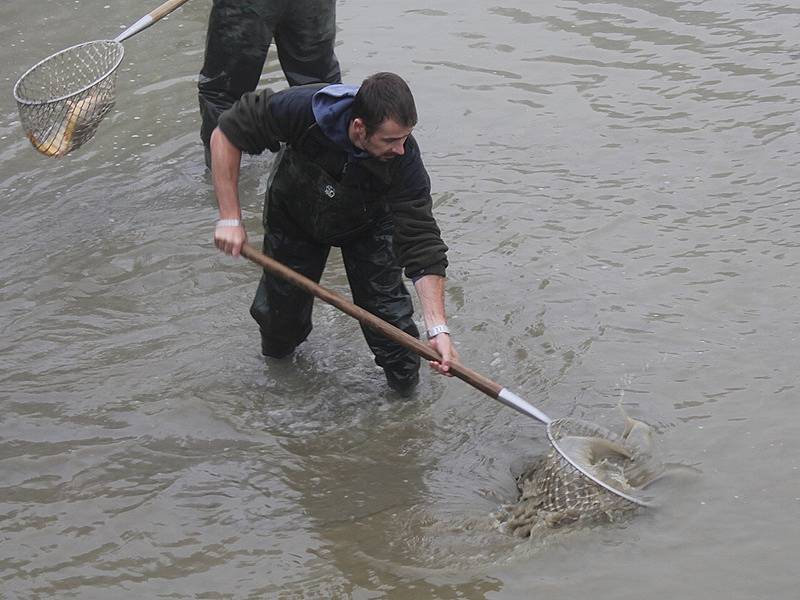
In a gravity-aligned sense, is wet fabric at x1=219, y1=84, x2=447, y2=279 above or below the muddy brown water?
above

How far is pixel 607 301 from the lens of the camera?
227 inches

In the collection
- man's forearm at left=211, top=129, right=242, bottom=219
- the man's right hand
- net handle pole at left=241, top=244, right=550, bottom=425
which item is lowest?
net handle pole at left=241, top=244, right=550, bottom=425

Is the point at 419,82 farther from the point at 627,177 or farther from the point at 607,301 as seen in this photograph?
the point at 607,301

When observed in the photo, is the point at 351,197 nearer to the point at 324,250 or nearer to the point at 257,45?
the point at 324,250

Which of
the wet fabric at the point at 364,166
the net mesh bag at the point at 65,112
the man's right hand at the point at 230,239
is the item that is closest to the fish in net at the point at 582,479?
the wet fabric at the point at 364,166

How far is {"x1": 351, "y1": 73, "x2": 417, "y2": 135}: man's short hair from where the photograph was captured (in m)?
4.07

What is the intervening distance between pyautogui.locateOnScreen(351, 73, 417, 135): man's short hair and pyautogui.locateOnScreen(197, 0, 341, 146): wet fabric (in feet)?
8.31

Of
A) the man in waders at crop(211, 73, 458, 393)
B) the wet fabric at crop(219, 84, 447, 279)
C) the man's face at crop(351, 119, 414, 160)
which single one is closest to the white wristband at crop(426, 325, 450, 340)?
the man in waders at crop(211, 73, 458, 393)

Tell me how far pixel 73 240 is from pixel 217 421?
2042 mm

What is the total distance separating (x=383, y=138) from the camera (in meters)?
4.18

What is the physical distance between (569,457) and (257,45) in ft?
10.9

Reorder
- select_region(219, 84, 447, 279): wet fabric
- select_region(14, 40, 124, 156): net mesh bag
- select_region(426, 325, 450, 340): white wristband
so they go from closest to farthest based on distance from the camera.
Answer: select_region(426, 325, 450, 340): white wristband
select_region(219, 84, 447, 279): wet fabric
select_region(14, 40, 124, 156): net mesh bag

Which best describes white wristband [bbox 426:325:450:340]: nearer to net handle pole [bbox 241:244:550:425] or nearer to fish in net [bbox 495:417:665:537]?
net handle pole [bbox 241:244:550:425]

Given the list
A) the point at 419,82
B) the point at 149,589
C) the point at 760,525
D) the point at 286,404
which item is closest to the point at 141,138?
the point at 419,82
